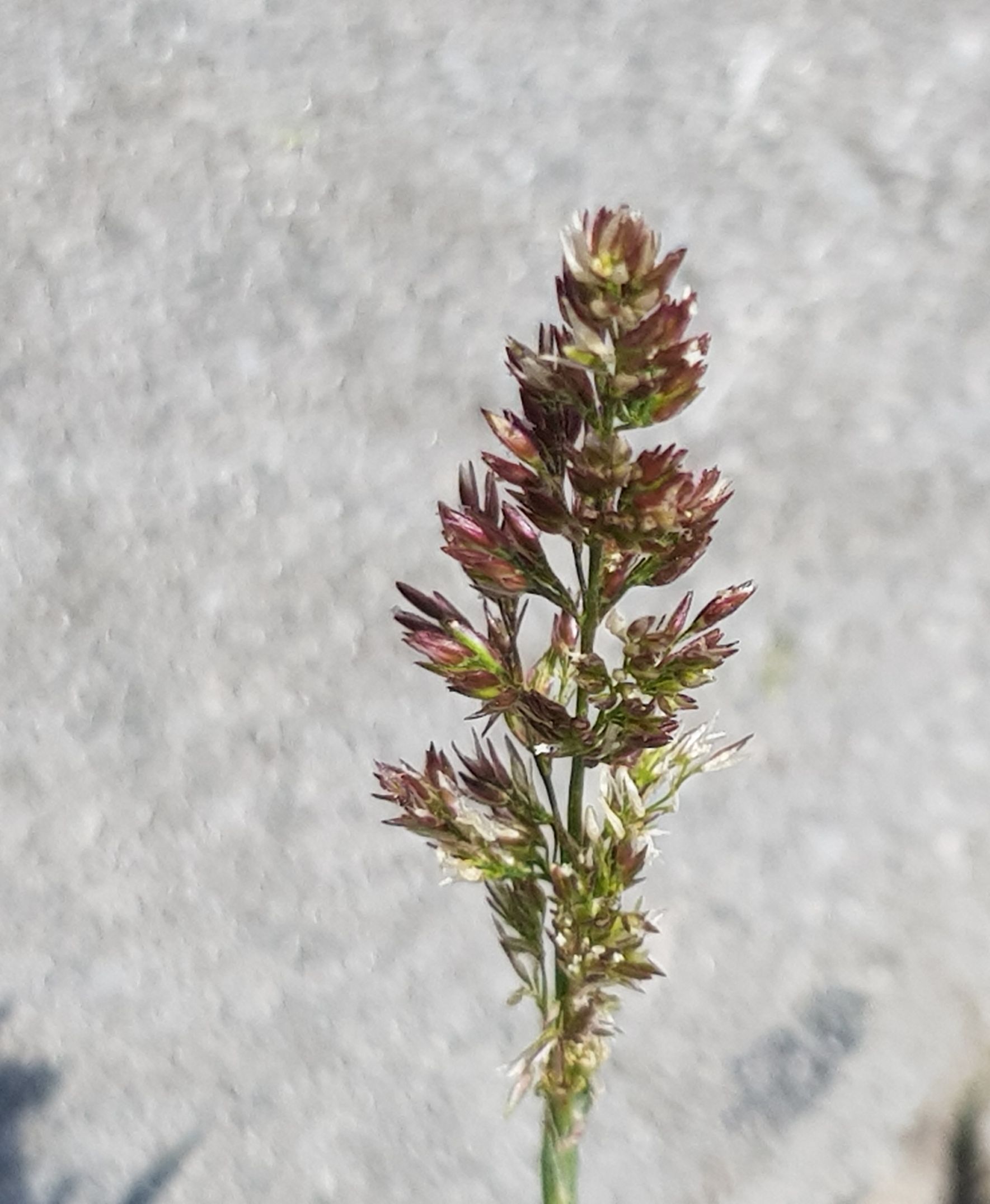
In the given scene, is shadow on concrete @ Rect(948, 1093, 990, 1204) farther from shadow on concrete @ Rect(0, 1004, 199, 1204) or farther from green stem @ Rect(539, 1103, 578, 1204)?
green stem @ Rect(539, 1103, 578, 1204)

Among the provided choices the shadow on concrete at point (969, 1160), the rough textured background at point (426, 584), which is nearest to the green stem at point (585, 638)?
the rough textured background at point (426, 584)

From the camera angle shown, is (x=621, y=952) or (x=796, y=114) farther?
(x=796, y=114)

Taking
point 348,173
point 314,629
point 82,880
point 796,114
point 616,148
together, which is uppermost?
point 796,114

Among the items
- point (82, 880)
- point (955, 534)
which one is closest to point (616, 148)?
point (955, 534)

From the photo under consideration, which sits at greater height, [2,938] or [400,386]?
[400,386]

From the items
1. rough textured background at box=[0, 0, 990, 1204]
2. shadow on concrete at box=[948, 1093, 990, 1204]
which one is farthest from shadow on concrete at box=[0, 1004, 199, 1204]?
shadow on concrete at box=[948, 1093, 990, 1204]

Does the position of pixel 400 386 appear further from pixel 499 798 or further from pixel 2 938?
pixel 499 798

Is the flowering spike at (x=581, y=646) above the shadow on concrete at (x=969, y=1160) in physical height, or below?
below

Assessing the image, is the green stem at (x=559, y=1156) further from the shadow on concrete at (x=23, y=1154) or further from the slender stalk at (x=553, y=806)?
the shadow on concrete at (x=23, y=1154)

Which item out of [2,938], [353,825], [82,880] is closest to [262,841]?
[353,825]
